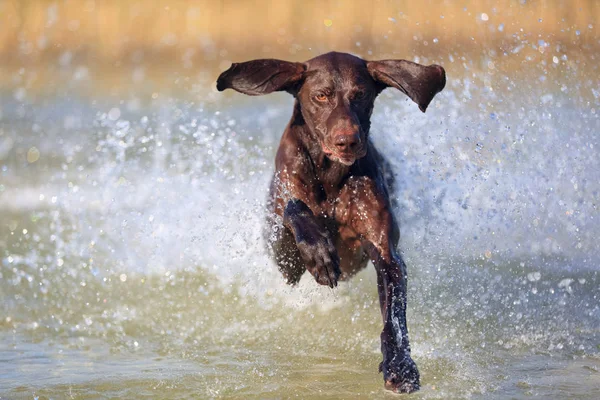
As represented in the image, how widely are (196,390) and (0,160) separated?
7.50 meters

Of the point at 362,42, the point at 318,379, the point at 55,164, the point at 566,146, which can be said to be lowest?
the point at 318,379

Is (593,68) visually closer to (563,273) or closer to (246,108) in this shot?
(563,273)

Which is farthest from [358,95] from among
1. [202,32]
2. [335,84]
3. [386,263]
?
[202,32]

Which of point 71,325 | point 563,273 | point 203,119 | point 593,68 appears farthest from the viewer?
point 203,119

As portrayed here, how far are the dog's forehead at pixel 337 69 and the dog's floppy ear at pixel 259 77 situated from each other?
8cm

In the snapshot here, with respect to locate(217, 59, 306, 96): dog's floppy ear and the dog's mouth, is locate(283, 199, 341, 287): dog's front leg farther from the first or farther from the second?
locate(217, 59, 306, 96): dog's floppy ear

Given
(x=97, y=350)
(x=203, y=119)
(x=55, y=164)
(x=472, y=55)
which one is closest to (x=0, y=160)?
(x=55, y=164)

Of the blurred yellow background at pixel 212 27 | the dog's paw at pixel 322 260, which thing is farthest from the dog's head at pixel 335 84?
the blurred yellow background at pixel 212 27

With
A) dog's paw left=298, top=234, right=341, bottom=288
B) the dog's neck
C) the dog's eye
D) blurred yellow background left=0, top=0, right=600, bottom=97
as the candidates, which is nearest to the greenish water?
dog's paw left=298, top=234, right=341, bottom=288

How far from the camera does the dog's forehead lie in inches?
176

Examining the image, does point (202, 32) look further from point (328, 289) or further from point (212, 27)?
point (328, 289)

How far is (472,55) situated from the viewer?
11.1 m

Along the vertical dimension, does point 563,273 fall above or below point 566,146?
below

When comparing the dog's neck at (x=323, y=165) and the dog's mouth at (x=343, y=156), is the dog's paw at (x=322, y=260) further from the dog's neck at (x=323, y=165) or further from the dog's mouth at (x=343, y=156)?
the dog's neck at (x=323, y=165)
